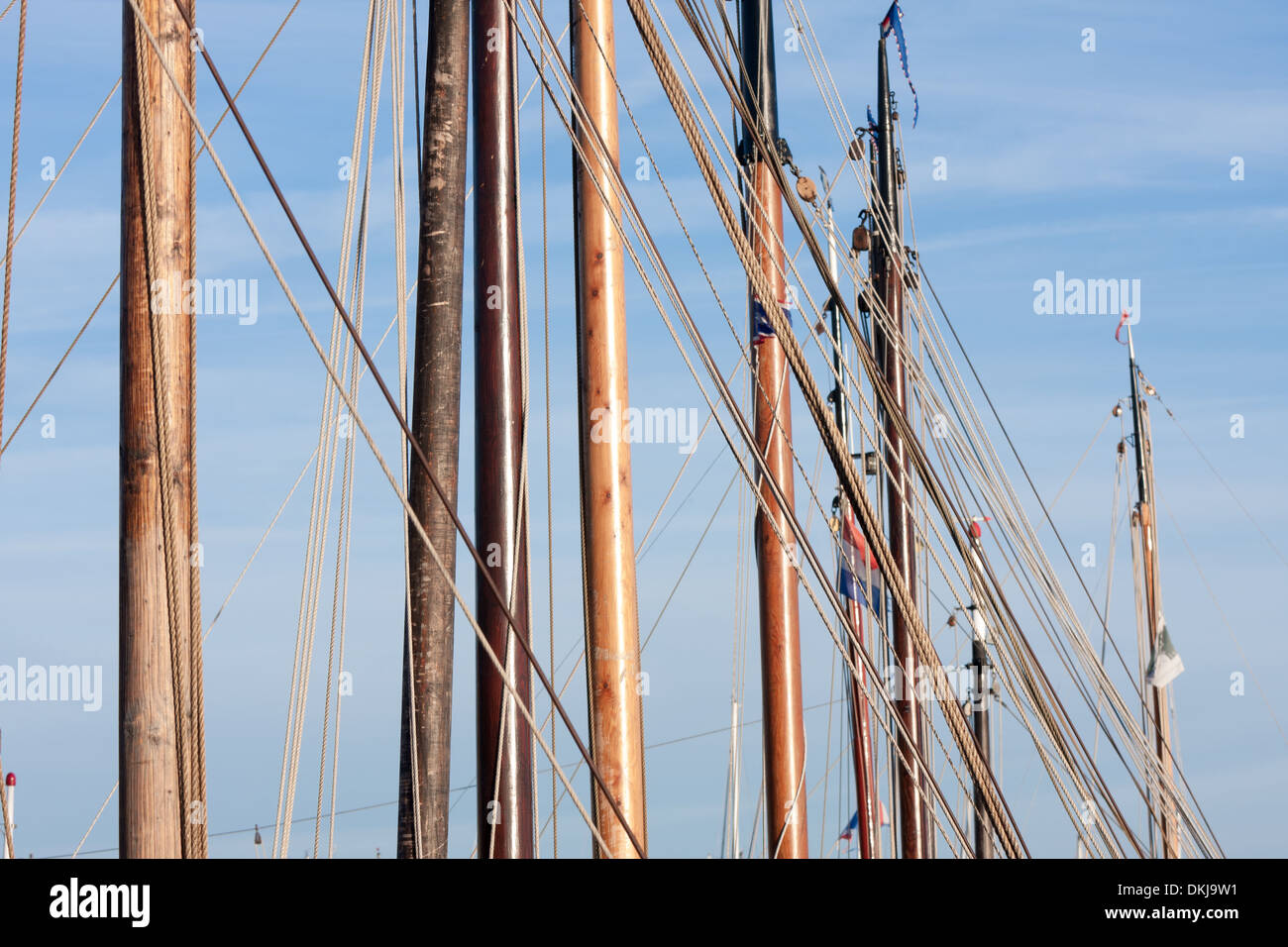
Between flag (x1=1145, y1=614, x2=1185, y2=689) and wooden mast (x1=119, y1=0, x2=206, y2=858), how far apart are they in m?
22.1

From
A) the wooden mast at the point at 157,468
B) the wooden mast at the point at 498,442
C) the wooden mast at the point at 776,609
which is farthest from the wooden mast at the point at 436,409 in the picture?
the wooden mast at the point at 776,609

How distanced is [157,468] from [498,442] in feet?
11.0

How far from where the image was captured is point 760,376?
440 inches

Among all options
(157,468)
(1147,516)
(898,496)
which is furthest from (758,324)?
(1147,516)

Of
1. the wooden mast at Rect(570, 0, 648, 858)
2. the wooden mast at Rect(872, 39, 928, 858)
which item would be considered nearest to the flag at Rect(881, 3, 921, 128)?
the wooden mast at Rect(872, 39, 928, 858)

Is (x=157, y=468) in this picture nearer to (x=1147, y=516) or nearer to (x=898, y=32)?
(x=898, y=32)

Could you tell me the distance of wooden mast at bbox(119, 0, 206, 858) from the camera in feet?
13.9

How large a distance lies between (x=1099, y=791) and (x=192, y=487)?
5.35m

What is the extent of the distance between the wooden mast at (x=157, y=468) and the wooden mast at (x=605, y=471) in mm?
2876

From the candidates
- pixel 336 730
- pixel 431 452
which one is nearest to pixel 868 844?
pixel 336 730

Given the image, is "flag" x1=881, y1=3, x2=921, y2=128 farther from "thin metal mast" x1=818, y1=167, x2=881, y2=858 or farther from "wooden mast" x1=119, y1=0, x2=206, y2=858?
"wooden mast" x1=119, y1=0, x2=206, y2=858

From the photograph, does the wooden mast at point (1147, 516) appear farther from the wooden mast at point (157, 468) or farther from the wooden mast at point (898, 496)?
the wooden mast at point (157, 468)

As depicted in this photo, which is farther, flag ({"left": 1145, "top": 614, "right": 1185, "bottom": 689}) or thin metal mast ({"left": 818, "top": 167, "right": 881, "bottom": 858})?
flag ({"left": 1145, "top": 614, "right": 1185, "bottom": 689})

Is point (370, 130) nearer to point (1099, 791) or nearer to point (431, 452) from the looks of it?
point (431, 452)
